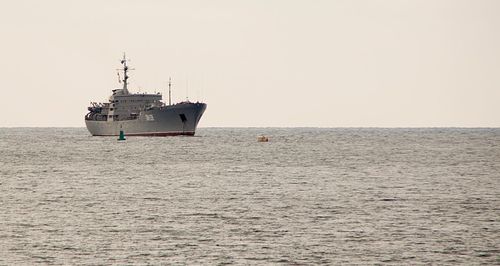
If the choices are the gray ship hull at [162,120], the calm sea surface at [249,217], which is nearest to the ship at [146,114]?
the gray ship hull at [162,120]

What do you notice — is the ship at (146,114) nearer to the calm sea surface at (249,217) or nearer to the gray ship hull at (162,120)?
the gray ship hull at (162,120)

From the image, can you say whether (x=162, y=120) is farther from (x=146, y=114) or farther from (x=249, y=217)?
(x=249, y=217)

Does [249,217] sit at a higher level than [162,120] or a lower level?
lower

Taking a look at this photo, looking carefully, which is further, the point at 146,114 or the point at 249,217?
the point at 146,114

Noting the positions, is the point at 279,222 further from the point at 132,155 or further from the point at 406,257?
the point at 132,155

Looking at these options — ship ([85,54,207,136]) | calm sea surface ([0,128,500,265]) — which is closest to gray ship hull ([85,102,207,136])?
ship ([85,54,207,136])

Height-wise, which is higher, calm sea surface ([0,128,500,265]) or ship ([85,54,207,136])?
ship ([85,54,207,136])

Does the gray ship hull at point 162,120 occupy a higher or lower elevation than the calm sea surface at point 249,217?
higher

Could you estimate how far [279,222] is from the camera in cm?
4659

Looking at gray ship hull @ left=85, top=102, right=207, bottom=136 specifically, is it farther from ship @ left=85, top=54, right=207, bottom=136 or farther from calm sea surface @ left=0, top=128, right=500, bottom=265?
calm sea surface @ left=0, top=128, right=500, bottom=265

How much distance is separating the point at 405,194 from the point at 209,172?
2895 centimetres

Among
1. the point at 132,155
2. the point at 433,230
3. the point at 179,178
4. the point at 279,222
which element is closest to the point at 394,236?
the point at 433,230

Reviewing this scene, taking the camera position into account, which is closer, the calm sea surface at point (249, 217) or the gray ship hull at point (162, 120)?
the calm sea surface at point (249, 217)

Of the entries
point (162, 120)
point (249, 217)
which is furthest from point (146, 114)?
point (249, 217)
